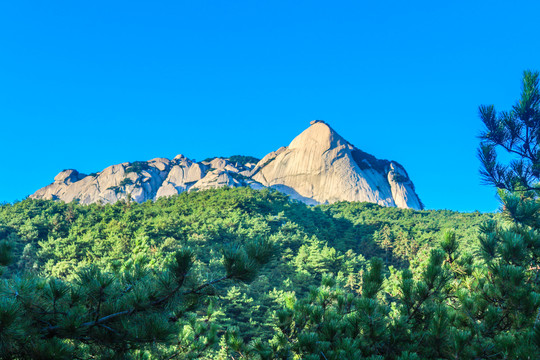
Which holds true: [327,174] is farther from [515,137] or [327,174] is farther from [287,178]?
[515,137]

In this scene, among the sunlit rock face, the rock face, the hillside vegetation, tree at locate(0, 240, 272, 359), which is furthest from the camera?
the sunlit rock face

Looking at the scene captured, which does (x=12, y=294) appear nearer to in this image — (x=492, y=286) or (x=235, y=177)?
(x=492, y=286)

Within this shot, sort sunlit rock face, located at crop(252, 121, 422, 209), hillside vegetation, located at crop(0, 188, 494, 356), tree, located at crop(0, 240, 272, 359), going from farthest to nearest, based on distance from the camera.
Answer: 1. sunlit rock face, located at crop(252, 121, 422, 209)
2. hillside vegetation, located at crop(0, 188, 494, 356)
3. tree, located at crop(0, 240, 272, 359)

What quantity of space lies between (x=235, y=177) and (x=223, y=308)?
4040 centimetres

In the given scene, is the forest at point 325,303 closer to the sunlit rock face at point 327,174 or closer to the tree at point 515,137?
the tree at point 515,137

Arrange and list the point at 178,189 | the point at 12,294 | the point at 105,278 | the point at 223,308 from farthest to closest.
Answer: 1. the point at 178,189
2. the point at 223,308
3. the point at 105,278
4. the point at 12,294

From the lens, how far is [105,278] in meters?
2.66

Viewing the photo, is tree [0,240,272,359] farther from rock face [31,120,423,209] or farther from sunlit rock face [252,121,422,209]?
sunlit rock face [252,121,422,209]

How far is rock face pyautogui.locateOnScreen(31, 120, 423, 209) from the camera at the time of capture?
50906 millimetres

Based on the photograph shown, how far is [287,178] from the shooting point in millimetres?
53062

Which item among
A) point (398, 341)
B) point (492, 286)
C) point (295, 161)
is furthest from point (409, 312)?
point (295, 161)

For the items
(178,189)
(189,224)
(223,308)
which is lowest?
(223,308)

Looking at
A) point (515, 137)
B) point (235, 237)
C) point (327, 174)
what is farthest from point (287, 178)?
point (515, 137)

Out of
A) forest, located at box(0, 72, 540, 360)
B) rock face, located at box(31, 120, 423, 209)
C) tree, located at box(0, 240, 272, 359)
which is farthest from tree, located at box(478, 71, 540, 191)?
rock face, located at box(31, 120, 423, 209)
